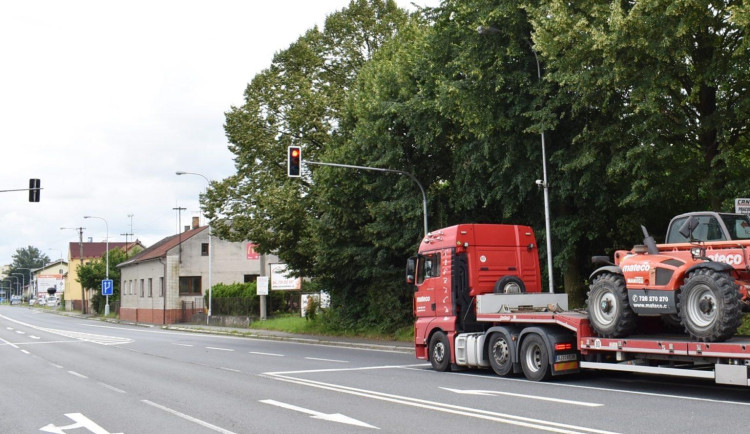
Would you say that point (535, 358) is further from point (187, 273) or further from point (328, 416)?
point (187, 273)

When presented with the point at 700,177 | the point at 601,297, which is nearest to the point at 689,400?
the point at 601,297

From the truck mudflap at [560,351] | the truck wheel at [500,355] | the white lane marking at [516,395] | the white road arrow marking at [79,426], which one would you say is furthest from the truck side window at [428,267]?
the white road arrow marking at [79,426]

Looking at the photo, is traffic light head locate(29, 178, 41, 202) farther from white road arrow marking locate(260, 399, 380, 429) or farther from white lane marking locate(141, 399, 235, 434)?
white road arrow marking locate(260, 399, 380, 429)

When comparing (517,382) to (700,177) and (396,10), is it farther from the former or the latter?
(396,10)

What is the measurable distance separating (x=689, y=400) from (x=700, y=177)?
343 inches

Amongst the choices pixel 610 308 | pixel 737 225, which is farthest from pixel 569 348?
pixel 737 225

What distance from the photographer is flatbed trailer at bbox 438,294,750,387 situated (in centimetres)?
1075

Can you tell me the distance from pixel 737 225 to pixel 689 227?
732mm

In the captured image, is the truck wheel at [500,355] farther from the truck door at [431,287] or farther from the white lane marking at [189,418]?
the white lane marking at [189,418]

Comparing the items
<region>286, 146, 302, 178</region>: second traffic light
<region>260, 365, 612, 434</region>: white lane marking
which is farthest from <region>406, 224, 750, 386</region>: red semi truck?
<region>286, 146, 302, 178</region>: second traffic light

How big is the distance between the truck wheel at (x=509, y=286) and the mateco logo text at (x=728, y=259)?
5.56 metres

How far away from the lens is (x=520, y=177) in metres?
21.3

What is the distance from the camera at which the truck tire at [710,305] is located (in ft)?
34.5

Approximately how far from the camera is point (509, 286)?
16500 mm
